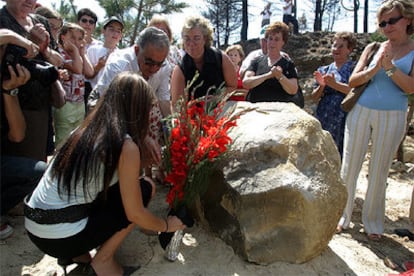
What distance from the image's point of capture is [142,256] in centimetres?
226

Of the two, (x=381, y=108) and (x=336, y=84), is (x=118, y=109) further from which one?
(x=336, y=84)

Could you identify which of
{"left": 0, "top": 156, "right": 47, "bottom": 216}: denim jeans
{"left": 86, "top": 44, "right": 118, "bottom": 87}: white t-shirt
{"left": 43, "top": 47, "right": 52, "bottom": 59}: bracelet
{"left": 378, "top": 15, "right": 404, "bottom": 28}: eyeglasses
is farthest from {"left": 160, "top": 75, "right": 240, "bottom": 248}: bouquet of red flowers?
{"left": 86, "top": 44, "right": 118, "bottom": 87}: white t-shirt

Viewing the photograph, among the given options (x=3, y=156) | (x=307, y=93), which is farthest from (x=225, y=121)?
(x=307, y=93)

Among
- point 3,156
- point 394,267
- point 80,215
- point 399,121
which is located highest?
point 399,121

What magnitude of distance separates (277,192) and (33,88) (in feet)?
5.77

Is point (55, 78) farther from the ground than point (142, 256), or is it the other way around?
point (55, 78)

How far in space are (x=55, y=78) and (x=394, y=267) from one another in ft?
8.51

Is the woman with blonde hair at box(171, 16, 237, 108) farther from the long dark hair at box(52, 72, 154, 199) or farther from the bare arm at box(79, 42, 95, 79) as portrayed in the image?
the bare arm at box(79, 42, 95, 79)

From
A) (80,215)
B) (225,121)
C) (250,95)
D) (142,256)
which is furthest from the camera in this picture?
(250,95)

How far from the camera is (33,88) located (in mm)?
2590

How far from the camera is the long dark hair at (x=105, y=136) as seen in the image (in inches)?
68.8

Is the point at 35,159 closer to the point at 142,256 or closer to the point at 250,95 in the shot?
the point at 142,256

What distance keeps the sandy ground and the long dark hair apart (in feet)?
2.10

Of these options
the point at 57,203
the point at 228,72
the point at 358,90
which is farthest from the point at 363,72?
the point at 57,203
